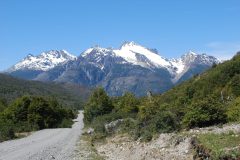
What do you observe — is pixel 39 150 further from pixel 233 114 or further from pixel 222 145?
pixel 222 145

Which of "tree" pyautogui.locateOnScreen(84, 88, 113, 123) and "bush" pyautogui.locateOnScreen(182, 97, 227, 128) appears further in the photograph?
"tree" pyautogui.locateOnScreen(84, 88, 113, 123)

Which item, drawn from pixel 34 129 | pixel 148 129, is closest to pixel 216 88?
pixel 34 129

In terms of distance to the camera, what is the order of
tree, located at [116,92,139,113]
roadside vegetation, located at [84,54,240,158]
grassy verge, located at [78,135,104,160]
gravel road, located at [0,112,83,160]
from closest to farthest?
grassy verge, located at [78,135,104,160] < gravel road, located at [0,112,83,160] < roadside vegetation, located at [84,54,240,158] < tree, located at [116,92,139,113]

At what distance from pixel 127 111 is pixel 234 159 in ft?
257

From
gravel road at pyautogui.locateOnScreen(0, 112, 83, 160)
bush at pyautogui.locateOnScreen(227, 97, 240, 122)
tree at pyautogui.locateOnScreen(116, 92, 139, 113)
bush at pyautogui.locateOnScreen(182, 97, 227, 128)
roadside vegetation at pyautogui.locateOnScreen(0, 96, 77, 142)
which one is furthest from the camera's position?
tree at pyautogui.locateOnScreen(116, 92, 139, 113)

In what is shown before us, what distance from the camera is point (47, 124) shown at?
4038 inches

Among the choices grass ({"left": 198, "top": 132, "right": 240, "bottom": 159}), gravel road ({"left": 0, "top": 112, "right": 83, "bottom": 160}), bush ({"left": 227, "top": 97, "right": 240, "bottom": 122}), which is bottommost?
grass ({"left": 198, "top": 132, "right": 240, "bottom": 159})

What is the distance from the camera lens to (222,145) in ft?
80.9

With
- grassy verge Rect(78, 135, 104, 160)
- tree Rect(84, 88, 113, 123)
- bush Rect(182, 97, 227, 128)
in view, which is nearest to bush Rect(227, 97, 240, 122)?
bush Rect(182, 97, 227, 128)

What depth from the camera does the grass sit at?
19884 mm

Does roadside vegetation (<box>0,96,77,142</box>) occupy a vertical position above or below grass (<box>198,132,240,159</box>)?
above

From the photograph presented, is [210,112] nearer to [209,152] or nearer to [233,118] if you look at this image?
[233,118]

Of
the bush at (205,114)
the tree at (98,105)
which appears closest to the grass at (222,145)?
the bush at (205,114)

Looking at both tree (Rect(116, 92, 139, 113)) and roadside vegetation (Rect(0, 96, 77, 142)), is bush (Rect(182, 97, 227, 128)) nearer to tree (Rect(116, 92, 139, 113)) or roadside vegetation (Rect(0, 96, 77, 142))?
roadside vegetation (Rect(0, 96, 77, 142))
